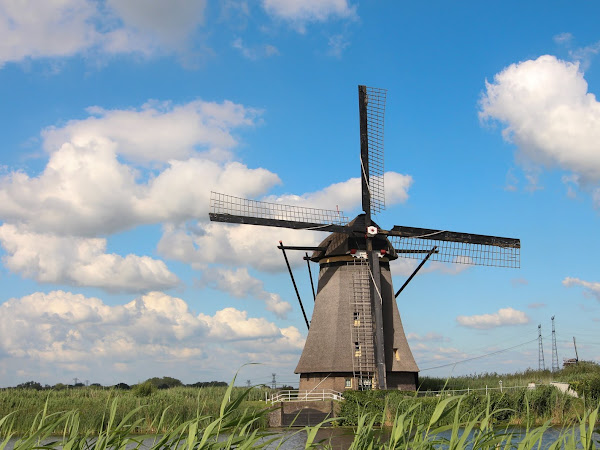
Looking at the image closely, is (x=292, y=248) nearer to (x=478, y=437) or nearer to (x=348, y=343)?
(x=348, y=343)

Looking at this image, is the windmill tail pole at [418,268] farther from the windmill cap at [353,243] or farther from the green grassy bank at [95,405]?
the green grassy bank at [95,405]

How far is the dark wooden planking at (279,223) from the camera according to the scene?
20594 mm

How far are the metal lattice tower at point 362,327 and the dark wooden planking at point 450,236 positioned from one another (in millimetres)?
1689

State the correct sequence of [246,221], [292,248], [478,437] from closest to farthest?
[478,437]
[246,221]
[292,248]

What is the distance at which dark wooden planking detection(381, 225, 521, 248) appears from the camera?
22391mm

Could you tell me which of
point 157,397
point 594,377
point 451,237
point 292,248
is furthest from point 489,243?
point 157,397

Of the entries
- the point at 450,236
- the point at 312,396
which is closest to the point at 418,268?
the point at 450,236

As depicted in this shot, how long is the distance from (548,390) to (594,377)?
7.21ft

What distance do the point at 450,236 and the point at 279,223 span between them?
5962mm

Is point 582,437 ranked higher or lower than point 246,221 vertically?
lower

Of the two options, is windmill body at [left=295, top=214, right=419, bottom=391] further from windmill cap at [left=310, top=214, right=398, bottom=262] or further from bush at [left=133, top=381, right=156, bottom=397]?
bush at [left=133, top=381, right=156, bottom=397]

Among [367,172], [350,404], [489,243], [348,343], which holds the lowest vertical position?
[350,404]

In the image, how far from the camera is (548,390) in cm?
1958

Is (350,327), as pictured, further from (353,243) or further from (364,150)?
(364,150)
